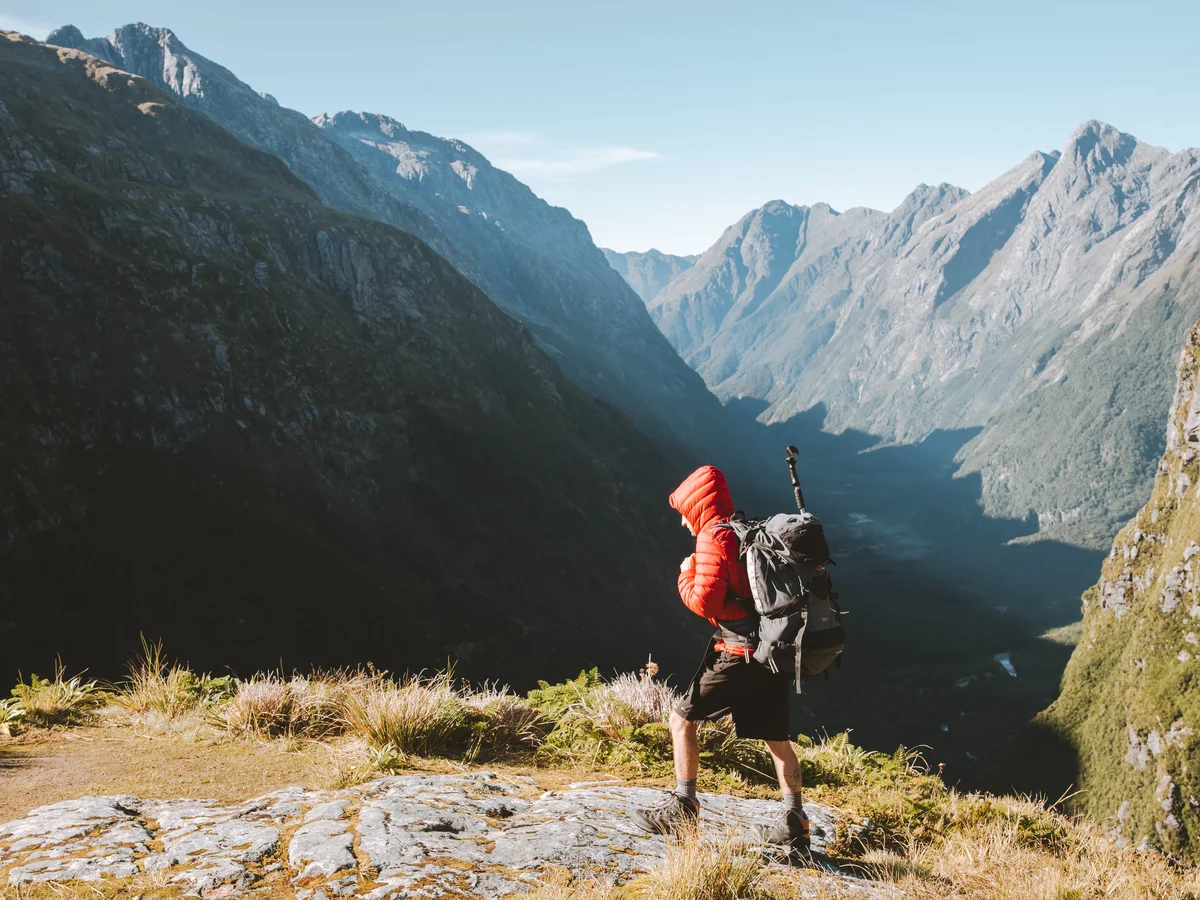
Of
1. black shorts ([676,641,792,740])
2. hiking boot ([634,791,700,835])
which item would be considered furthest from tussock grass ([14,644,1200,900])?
black shorts ([676,641,792,740])

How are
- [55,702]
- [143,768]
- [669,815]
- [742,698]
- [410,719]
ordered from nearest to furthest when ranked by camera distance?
[669,815], [742,698], [143,768], [410,719], [55,702]

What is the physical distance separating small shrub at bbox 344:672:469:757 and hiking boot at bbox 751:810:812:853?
4.02 metres

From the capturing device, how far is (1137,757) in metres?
156

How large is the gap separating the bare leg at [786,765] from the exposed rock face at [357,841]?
19.7 inches

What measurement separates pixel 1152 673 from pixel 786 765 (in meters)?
203

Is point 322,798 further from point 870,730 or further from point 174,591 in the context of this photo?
point 870,730

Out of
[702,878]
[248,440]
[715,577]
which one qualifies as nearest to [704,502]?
[715,577]

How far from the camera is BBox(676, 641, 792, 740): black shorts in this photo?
22.6 ft

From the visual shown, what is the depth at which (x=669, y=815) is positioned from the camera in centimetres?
654

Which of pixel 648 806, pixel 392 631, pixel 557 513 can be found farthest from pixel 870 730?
pixel 648 806

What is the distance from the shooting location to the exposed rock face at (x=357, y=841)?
507cm

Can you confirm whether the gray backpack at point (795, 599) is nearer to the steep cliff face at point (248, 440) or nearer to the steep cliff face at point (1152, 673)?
the steep cliff face at point (248, 440)

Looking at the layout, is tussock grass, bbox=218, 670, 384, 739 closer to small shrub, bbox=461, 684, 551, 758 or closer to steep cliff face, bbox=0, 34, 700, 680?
small shrub, bbox=461, 684, 551, 758

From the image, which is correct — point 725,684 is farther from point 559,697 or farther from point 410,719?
point 410,719
